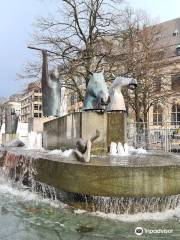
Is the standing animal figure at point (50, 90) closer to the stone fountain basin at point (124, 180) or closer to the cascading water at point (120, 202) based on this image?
the cascading water at point (120, 202)

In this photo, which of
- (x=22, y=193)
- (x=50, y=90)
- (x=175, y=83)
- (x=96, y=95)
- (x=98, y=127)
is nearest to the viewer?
(x=22, y=193)

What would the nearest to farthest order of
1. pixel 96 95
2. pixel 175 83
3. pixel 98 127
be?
1. pixel 98 127
2. pixel 96 95
3. pixel 175 83

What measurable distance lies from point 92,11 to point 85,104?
1505cm

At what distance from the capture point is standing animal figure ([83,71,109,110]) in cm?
1096

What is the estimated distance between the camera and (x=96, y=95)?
36.7 ft

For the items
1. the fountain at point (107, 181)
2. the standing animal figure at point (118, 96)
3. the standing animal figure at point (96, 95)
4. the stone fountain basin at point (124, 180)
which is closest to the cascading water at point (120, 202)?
the fountain at point (107, 181)

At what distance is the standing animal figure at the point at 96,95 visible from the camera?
10961 millimetres

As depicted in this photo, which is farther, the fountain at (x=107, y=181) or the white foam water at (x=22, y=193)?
the white foam water at (x=22, y=193)

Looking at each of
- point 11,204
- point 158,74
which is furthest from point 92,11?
point 11,204

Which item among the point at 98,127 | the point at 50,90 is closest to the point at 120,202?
the point at 98,127

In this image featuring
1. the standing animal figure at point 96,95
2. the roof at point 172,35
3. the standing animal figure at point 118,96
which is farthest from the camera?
the roof at point 172,35

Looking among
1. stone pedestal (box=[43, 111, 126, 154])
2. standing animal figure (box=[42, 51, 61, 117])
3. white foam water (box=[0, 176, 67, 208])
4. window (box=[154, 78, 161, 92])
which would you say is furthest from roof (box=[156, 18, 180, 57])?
white foam water (box=[0, 176, 67, 208])

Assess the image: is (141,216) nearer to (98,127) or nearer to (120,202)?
(120,202)

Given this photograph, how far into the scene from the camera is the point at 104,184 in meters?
7.09
